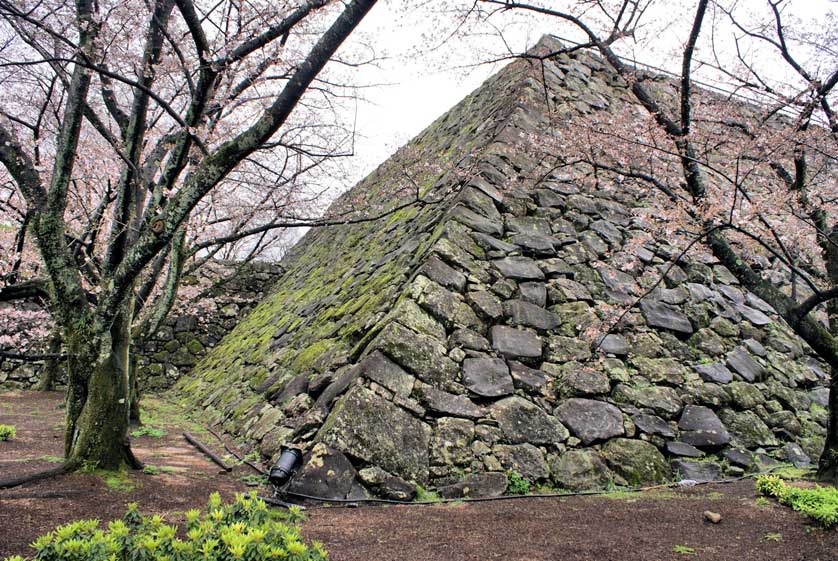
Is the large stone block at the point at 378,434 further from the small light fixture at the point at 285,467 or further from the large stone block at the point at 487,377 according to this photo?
the large stone block at the point at 487,377

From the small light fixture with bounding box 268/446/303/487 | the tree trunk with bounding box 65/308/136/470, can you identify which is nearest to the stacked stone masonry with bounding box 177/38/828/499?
the small light fixture with bounding box 268/446/303/487

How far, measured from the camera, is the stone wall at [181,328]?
35.7 feet

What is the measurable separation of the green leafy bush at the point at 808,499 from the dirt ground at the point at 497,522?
85mm

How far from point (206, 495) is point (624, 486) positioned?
3834 millimetres

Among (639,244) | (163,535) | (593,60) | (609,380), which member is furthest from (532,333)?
(593,60)

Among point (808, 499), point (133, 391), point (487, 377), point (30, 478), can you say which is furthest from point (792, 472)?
point (133, 391)

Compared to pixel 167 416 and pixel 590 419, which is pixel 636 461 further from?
pixel 167 416

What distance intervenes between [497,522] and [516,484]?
2.54ft

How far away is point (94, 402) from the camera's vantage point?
390 centimetres

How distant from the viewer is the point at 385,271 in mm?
6793

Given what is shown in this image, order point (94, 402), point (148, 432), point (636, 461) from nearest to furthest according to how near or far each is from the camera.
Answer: point (94, 402) < point (636, 461) < point (148, 432)

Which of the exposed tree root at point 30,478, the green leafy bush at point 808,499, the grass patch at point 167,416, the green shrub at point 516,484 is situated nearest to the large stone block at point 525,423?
the green shrub at point 516,484

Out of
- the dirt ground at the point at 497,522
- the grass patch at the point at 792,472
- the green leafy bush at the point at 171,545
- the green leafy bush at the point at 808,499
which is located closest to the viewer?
the green leafy bush at the point at 171,545

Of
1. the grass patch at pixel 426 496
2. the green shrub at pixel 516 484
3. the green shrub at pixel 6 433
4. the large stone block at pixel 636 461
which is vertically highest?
the large stone block at pixel 636 461
